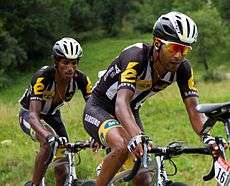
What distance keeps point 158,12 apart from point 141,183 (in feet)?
252

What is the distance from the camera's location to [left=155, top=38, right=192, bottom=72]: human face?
15.4 feet

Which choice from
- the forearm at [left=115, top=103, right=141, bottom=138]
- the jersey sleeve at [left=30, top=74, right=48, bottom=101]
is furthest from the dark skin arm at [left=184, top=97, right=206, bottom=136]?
the jersey sleeve at [left=30, top=74, right=48, bottom=101]

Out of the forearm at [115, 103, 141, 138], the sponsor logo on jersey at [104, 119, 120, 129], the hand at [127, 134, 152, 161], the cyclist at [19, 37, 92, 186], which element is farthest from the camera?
the cyclist at [19, 37, 92, 186]

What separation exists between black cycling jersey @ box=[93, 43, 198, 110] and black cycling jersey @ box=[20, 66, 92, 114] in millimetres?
1143

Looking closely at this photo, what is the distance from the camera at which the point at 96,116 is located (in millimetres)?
5281

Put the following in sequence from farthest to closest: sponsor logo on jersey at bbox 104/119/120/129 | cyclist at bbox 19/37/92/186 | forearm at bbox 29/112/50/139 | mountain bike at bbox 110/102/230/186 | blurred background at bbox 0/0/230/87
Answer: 1. blurred background at bbox 0/0/230/87
2. cyclist at bbox 19/37/92/186
3. forearm at bbox 29/112/50/139
4. sponsor logo on jersey at bbox 104/119/120/129
5. mountain bike at bbox 110/102/230/186

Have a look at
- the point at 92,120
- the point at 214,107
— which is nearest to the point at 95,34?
the point at 92,120

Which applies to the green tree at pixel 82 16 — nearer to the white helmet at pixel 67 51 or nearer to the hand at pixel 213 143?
the white helmet at pixel 67 51

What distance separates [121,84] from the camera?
483 centimetres

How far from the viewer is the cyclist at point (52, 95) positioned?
6270mm

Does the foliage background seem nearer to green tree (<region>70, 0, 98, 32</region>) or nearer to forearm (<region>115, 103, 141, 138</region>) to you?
green tree (<region>70, 0, 98, 32</region>)

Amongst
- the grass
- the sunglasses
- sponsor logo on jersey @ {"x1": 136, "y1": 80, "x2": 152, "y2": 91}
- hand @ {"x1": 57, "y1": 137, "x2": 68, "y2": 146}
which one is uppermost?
the sunglasses

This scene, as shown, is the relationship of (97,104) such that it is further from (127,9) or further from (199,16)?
(127,9)

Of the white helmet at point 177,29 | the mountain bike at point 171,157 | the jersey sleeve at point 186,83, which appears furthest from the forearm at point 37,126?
the white helmet at point 177,29
